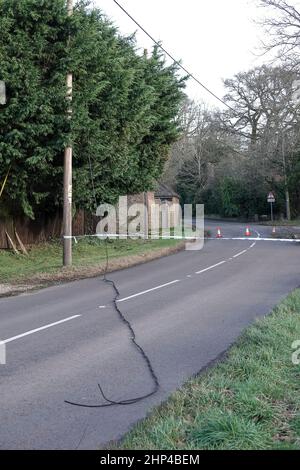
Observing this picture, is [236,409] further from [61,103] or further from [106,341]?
[61,103]

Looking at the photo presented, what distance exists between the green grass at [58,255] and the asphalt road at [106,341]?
2.22 metres

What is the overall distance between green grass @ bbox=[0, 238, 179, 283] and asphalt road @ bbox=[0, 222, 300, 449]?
2.22 m

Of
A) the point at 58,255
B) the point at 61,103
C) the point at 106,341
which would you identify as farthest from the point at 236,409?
the point at 58,255

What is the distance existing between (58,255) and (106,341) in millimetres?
14411

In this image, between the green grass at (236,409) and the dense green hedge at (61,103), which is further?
the dense green hedge at (61,103)

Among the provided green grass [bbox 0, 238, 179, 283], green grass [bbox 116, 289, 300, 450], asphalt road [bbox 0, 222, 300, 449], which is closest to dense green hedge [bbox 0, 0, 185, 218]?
green grass [bbox 0, 238, 179, 283]

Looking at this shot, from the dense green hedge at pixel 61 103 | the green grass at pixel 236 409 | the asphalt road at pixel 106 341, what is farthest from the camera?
the dense green hedge at pixel 61 103

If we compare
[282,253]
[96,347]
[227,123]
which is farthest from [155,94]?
[227,123]

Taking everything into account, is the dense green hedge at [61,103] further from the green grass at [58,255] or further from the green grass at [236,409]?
the green grass at [236,409]

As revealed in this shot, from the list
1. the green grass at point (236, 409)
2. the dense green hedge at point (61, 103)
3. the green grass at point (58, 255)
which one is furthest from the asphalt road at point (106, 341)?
the dense green hedge at point (61, 103)

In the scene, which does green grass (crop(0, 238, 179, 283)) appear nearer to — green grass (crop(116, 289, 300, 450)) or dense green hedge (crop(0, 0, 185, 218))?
dense green hedge (crop(0, 0, 185, 218))

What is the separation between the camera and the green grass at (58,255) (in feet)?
57.0
